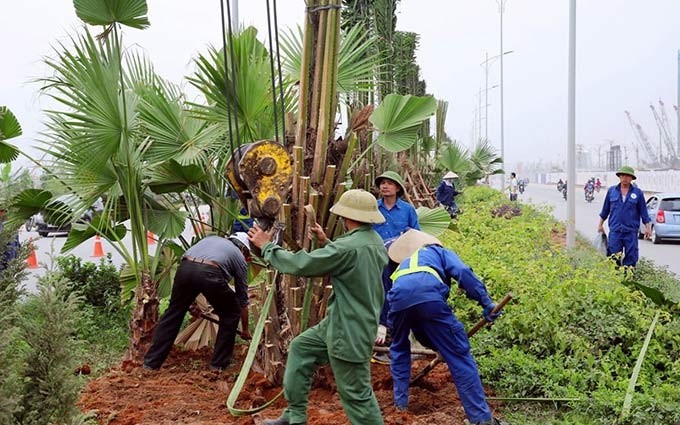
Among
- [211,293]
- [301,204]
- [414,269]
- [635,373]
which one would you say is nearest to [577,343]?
[635,373]

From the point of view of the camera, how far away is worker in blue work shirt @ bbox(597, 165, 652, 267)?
384 inches

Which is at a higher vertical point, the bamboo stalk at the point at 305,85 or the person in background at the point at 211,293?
the bamboo stalk at the point at 305,85

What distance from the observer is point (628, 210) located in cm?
980

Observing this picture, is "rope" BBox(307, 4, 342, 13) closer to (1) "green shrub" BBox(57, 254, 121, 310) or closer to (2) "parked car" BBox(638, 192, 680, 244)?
(1) "green shrub" BBox(57, 254, 121, 310)

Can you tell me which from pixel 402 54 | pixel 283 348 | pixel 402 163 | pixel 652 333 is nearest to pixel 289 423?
pixel 283 348

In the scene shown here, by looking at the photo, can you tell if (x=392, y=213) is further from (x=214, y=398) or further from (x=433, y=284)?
(x=214, y=398)

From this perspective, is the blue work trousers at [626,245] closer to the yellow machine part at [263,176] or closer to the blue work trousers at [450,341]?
the blue work trousers at [450,341]

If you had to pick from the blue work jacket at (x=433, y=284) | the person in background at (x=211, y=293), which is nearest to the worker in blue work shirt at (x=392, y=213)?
the person in background at (x=211, y=293)

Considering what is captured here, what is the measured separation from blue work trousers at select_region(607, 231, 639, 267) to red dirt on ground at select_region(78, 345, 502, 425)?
502 cm

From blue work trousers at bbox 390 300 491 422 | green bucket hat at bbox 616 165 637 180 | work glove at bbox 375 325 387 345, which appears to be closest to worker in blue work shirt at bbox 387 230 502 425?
blue work trousers at bbox 390 300 491 422

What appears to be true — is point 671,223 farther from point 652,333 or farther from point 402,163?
point 652,333

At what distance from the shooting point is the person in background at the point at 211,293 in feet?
19.4

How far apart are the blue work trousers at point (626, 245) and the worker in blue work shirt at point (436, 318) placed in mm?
5793

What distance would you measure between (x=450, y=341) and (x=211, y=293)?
86.2 inches
